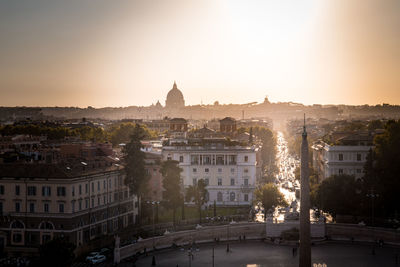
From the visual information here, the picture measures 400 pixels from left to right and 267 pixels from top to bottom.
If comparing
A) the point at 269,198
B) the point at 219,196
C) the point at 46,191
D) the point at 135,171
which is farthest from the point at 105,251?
the point at 219,196

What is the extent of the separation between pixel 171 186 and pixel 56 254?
76.2ft

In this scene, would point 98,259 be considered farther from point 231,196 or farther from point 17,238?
point 231,196

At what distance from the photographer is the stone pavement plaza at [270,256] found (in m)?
47.6

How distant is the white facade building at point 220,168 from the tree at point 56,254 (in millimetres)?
35930

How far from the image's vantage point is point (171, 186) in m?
63.9

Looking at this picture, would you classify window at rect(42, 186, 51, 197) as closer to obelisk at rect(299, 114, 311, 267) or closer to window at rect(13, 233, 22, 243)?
window at rect(13, 233, 22, 243)

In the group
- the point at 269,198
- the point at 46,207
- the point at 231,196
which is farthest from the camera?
the point at 231,196

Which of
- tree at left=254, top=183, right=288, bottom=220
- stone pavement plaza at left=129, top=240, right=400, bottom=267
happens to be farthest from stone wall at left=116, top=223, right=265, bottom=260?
tree at left=254, top=183, right=288, bottom=220

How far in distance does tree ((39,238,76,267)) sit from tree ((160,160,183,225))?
20.9 metres

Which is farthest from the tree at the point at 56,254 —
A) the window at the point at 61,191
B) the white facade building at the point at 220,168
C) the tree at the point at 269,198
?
the white facade building at the point at 220,168

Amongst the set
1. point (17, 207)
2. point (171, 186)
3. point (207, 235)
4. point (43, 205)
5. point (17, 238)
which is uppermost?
point (171, 186)

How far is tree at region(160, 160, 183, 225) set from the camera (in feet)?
206

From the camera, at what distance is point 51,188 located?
5119cm

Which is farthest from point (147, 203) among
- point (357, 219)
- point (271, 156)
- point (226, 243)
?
point (271, 156)
